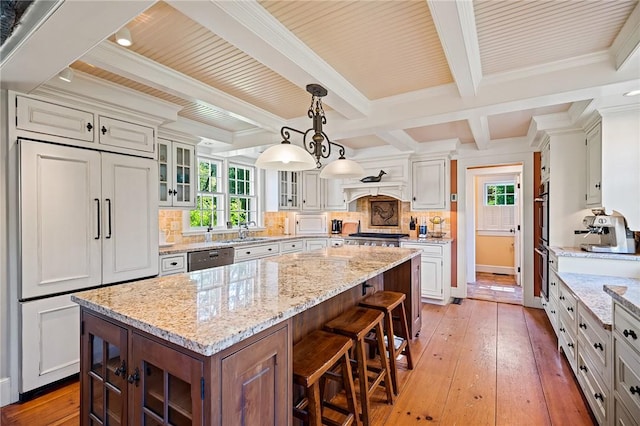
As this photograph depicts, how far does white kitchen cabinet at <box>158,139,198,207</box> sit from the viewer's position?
3.63 m

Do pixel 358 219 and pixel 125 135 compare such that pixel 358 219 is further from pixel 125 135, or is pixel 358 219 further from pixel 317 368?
pixel 317 368

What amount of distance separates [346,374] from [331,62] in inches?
81.9

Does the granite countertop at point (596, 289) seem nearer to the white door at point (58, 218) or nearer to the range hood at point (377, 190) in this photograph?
the range hood at point (377, 190)

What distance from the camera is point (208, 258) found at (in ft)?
12.3

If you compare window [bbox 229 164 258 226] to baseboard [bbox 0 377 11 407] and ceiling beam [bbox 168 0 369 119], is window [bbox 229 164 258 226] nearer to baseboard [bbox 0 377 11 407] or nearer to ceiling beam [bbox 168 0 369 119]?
ceiling beam [bbox 168 0 369 119]

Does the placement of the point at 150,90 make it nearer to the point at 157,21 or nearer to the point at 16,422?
the point at 157,21

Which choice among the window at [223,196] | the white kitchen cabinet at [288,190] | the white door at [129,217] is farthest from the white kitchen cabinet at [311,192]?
the white door at [129,217]

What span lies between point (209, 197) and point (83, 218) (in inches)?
87.3

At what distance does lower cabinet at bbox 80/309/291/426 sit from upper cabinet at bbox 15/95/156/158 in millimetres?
1587

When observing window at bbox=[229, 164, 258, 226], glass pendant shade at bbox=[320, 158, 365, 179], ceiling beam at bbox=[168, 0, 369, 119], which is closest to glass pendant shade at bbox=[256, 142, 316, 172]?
glass pendant shade at bbox=[320, 158, 365, 179]

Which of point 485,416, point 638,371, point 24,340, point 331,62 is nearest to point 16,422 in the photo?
point 24,340

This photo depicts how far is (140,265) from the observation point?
9.65 feet

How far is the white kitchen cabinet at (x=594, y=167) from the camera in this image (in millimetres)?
2879

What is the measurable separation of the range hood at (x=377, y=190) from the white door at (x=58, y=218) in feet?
12.2
